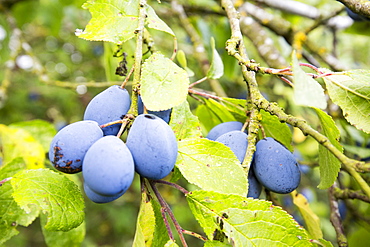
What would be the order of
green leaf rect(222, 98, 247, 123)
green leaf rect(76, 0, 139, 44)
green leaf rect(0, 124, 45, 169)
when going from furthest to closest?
green leaf rect(0, 124, 45, 169) < green leaf rect(222, 98, 247, 123) < green leaf rect(76, 0, 139, 44)

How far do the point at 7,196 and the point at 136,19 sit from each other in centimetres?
52

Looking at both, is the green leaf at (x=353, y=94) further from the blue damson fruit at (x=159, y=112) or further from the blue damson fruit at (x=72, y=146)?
the blue damson fruit at (x=72, y=146)

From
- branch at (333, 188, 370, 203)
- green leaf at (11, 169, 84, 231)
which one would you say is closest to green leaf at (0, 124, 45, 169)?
green leaf at (11, 169, 84, 231)

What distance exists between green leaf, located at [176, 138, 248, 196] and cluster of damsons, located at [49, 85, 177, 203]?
0.22 ft

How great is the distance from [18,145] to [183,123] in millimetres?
714

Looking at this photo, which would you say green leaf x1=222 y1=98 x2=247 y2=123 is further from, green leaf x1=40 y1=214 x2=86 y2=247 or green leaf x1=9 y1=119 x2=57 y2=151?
green leaf x1=9 y1=119 x2=57 y2=151

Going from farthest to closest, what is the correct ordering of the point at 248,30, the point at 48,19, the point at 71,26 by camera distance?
the point at 71,26 < the point at 48,19 < the point at 248,30

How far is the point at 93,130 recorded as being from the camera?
58 centimetres

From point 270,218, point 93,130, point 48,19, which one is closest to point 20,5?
point 48,19

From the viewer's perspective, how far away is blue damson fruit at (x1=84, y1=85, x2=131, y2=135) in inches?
24.9

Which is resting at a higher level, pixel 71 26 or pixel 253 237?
pixel 253 237

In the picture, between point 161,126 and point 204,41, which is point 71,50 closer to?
point 204,41

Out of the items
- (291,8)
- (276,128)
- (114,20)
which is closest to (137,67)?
(114,20)

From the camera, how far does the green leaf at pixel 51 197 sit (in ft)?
2.12
